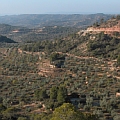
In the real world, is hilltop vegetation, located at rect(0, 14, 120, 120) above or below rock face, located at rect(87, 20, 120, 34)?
below

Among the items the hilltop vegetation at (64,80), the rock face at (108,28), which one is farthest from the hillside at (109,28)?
the hilltop vegetation at (64,80)

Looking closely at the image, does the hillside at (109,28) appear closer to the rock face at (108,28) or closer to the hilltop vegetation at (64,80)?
the rock face at (108,28)

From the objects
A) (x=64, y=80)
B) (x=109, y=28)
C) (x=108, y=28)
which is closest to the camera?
(x=64, y=80)

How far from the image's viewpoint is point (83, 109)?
105 ft

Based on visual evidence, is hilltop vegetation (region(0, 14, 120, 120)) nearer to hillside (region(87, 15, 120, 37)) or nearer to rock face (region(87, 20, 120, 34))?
hillside (region(87, 15, 120, 37))

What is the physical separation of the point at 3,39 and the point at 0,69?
5378cm

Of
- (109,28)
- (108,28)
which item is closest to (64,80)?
(109,28)

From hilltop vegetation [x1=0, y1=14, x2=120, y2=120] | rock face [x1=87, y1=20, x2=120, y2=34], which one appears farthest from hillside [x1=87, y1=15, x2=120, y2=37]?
hilltop vegetation [x1=0, y1=14, x2=120, y2=120]

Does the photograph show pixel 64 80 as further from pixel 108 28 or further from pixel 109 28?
pixel 108 28

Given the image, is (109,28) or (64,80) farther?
(109,28)

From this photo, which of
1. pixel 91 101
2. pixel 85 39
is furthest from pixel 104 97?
pixel 85 39

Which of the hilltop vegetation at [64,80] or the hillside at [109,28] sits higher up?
the hillside at [109,28]

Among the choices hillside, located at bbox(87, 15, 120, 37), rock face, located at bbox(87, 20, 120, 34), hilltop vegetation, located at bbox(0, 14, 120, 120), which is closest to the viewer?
hilltop vegetation, located at bbox(0, 14, 120, 120)

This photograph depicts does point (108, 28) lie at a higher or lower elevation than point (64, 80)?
higher
